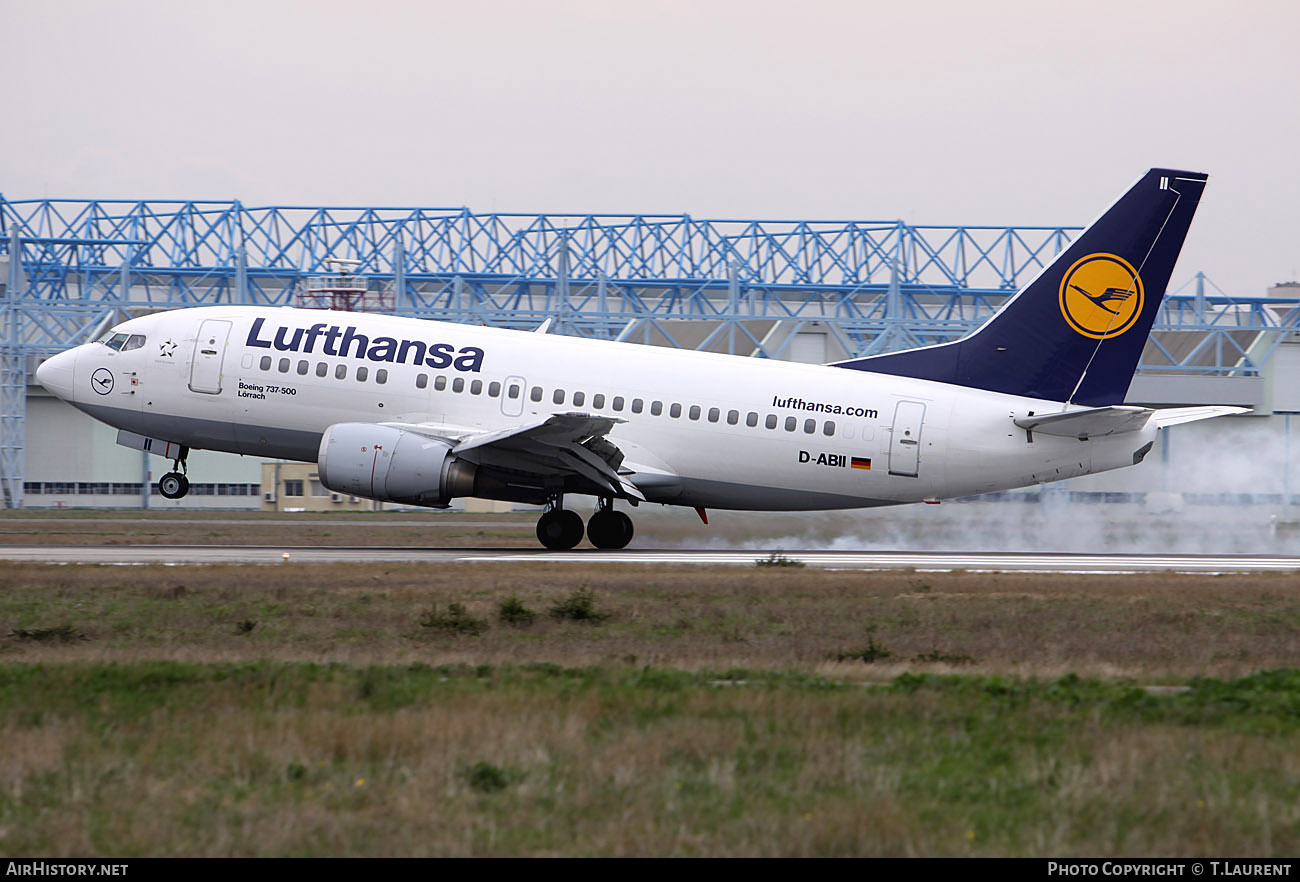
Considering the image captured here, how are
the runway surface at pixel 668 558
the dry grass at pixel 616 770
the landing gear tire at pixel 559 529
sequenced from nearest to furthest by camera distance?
the dry grass at pixel 616 770, the runway surface at pixel 668 558, the landing gear tire at pixel 559 529

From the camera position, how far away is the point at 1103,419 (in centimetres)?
2894

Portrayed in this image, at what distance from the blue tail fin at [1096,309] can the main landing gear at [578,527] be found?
8.75 metres

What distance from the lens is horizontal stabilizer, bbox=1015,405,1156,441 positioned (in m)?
28.7

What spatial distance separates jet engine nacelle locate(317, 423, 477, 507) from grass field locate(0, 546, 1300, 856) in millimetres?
8156

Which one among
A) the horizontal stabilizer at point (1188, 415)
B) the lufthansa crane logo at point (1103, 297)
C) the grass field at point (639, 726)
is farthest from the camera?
the lufthansa crane logo at point (1103, 297)

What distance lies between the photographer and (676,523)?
33.5m

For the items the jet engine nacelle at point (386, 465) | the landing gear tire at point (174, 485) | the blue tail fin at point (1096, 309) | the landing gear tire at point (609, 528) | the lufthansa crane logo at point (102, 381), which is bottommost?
the landing gear tire at point (609, 528)

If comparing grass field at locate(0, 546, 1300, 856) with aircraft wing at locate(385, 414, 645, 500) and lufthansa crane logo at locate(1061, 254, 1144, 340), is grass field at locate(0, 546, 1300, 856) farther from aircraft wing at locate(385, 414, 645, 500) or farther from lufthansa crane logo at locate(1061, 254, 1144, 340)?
lufthansa crane logo at locate(1061, 254, 1144, 340)

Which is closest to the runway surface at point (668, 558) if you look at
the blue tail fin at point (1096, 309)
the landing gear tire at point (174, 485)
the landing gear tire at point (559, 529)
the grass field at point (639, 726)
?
the landing gear tire at point (559, 529)

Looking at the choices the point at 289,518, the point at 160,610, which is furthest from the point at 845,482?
the point at 289,518

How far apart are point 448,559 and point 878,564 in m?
9.18

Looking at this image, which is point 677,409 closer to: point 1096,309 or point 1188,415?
point 1096,309

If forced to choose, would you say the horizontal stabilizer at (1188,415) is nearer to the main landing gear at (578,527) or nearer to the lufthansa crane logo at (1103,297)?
the lufthansa crane logo at (1103,297)

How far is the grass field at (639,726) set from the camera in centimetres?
824
